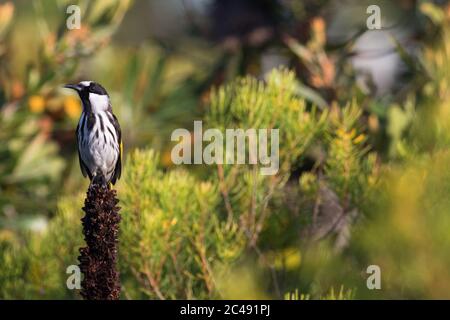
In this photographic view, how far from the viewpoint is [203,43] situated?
325 centimetres

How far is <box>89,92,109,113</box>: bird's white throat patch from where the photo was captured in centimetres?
126

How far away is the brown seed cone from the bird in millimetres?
54

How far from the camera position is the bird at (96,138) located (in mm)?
1202

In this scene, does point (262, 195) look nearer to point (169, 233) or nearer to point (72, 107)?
point (169, 233)

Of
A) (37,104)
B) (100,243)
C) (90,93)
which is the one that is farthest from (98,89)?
(37,104)

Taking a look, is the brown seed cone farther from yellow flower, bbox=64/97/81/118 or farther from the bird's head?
yellow flower, bbox=64/97/81/118

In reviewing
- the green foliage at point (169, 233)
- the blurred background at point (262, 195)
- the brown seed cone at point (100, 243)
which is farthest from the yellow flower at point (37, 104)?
the brown seed cone at point (100, 243)

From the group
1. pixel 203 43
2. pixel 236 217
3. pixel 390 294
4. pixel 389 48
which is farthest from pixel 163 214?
pixel 203 43

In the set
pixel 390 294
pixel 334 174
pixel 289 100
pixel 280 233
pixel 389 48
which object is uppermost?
pixel 389 48

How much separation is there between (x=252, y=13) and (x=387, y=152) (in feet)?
3.01

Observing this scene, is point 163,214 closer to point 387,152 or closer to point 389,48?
point 387,152

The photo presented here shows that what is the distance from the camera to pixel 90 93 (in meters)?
1.26

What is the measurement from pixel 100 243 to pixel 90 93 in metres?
0.24
